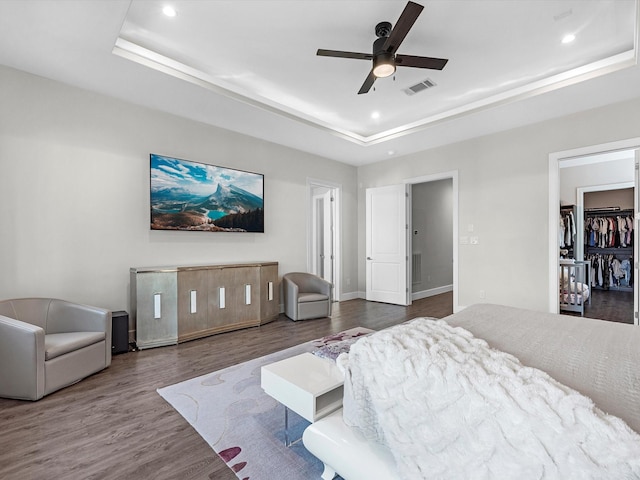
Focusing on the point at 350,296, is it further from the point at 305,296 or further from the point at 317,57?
the point at 317,57

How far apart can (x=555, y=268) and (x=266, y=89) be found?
14.3 feet

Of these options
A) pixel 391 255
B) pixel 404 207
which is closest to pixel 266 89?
pixel 404 207

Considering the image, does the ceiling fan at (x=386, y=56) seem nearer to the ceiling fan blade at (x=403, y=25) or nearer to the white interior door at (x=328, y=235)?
the ceiling fan blade at (x=403, y=25)

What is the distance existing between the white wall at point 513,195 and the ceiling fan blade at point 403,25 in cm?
297

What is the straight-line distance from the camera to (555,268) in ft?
13.6

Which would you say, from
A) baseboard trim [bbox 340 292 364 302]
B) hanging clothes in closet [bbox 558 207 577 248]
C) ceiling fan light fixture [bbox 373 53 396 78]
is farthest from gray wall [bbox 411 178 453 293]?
ceiling fan light fixture [bbox 373 53 396 78]

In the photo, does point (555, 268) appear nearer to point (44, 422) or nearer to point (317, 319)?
point (317, 319)

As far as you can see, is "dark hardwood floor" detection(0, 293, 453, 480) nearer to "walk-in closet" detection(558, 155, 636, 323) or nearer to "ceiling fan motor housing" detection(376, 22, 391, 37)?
"ceiling fan motor housing" detection(376, 22, 391, 37)

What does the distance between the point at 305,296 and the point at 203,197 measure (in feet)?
6.69

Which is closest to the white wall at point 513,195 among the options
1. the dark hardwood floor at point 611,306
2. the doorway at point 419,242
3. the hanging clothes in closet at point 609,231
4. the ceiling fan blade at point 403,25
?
the doorway at point 419,242

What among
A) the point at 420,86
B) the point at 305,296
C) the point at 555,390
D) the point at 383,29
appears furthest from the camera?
the point at 305,296

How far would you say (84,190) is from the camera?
11.1ft

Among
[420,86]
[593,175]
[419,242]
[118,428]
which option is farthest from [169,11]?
[593,175]

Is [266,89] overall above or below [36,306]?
above
